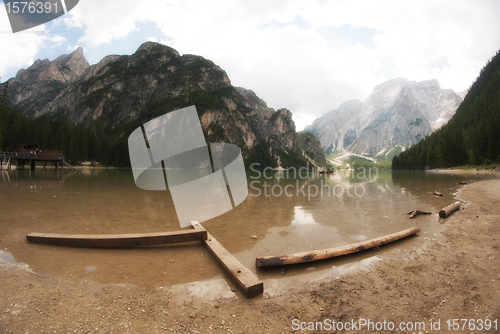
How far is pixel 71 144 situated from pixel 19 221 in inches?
4205

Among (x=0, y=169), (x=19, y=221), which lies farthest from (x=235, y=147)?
(x=19, y=221)

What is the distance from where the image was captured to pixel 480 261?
20.7ft

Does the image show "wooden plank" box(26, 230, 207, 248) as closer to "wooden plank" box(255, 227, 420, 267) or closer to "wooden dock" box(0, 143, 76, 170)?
"wooden plank" box(255, 227, 420, 267)

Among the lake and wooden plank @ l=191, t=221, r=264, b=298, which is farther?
the lake

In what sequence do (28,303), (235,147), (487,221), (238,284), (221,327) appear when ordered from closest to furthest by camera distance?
(221,327)
(28,303)
(238,284)
(487,221)
(235,147)

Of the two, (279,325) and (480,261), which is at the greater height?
(279,325)

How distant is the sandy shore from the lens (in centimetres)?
348

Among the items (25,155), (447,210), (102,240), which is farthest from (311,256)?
(25,155)

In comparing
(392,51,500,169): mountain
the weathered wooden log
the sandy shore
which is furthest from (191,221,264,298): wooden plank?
(392,51,500,169): mountain

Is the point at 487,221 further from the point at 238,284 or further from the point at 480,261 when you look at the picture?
the point at 238,284

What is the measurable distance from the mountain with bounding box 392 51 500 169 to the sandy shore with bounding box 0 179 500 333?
100863 mm

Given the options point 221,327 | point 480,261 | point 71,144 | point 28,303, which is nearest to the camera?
point 221,327

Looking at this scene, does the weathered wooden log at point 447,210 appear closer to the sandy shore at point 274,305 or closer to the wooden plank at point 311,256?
the sandy shore at point 274,305

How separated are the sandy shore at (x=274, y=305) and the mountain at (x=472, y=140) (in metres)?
101
